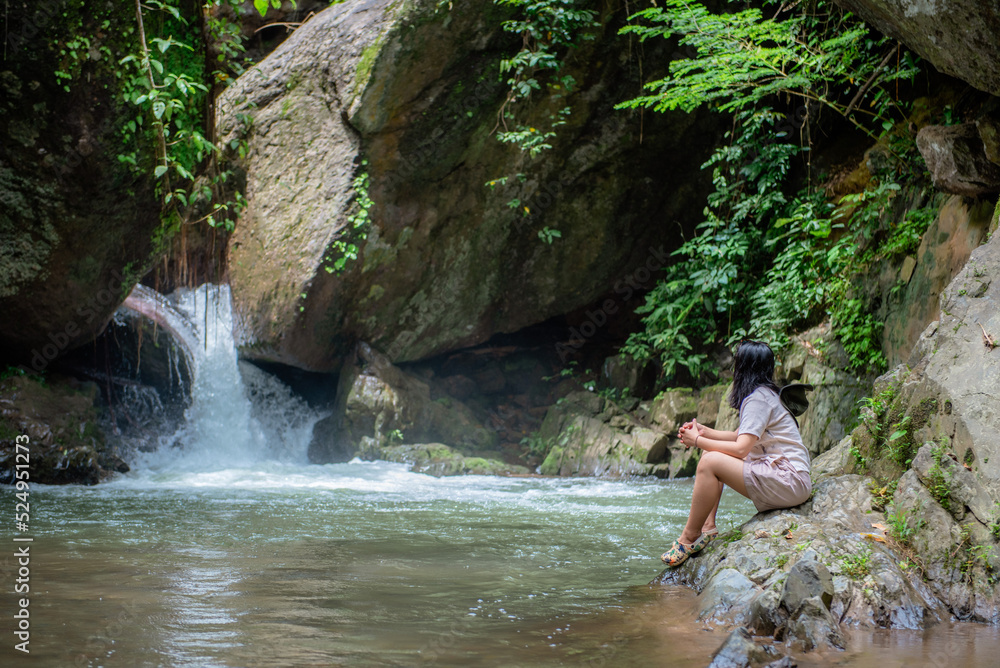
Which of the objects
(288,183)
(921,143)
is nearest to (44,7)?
(288,183)

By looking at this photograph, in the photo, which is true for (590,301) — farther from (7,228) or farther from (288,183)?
(7,228)

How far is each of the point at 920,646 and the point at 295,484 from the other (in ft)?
22.4

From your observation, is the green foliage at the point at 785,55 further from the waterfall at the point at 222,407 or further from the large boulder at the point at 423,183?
the waterfall at the point at 222,407

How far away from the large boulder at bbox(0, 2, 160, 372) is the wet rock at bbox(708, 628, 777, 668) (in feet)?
24.6

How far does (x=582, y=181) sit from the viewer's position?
10.9 m

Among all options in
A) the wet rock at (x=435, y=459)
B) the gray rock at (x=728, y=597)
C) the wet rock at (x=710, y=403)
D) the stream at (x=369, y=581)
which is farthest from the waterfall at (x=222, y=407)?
the gray rock at (x=728, y=597)

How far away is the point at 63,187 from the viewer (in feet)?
24.0

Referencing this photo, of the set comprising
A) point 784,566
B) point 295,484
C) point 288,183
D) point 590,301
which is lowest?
point 295,484

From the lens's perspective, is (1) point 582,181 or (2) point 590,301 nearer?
(1) point 582,181

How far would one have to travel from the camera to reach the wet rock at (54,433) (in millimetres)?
7925

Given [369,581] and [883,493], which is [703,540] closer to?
[883,493]

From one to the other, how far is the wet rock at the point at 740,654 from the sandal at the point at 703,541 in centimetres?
138
